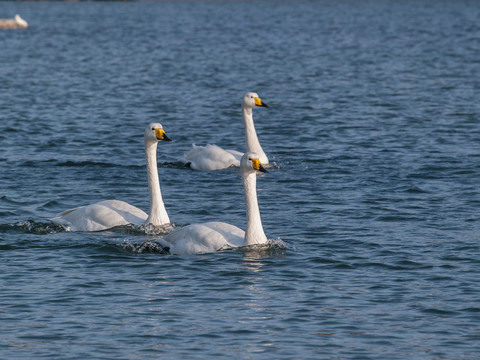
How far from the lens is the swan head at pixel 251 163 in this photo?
46.8ft

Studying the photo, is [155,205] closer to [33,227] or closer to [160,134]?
[160,134]

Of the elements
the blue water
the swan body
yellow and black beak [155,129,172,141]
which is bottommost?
the blue water

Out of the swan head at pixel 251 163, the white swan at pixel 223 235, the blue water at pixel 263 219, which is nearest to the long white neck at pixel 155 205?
the blue water at pixel 263 219

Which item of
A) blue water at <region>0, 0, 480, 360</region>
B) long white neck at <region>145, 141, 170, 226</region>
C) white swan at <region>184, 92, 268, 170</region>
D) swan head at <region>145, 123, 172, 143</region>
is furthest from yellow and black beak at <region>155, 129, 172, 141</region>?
white swan at <region>184, 92, 268, 170</region>

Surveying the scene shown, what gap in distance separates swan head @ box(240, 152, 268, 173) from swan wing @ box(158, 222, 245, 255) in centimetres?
94

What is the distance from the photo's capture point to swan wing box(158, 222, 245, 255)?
46.2 ft

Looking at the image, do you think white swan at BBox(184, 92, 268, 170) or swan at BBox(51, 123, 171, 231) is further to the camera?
white swan at BBox(184, 92, 268, 170)

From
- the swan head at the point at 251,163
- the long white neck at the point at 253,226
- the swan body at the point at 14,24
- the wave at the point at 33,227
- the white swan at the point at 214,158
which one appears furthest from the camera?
the swan body at the point at 14,24

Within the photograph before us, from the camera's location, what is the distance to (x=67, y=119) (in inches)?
1150

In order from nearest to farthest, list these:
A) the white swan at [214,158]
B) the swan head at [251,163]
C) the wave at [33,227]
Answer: the swan head at [251,163] → the wave at [33,227] → the white swan at [214,158]

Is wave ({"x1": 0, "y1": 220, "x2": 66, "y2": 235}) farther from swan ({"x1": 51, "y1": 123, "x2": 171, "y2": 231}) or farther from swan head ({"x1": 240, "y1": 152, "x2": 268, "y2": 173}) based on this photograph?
swan head ({"x1": 240, "y1": 152, "x2": 268, "y2": 173})

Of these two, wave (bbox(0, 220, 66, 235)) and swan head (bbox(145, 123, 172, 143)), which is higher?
swan head (bbox(145, 123, 172, 143))

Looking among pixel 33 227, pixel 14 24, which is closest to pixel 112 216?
pixel 33 227

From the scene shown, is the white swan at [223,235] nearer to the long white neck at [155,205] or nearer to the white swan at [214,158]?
the long white neck at [155,205]
